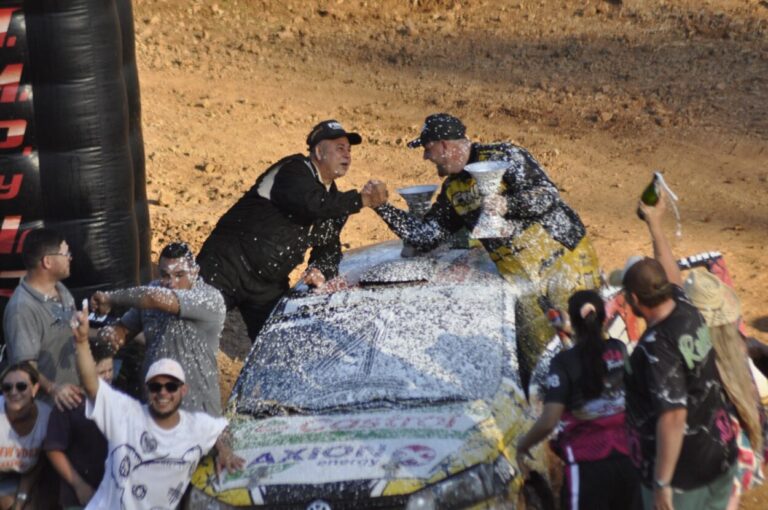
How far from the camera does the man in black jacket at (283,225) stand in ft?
25.1

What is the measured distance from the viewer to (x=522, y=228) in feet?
23.1

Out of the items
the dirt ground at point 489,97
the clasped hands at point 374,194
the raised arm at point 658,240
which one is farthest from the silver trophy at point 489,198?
the dirt ground at point 489,97

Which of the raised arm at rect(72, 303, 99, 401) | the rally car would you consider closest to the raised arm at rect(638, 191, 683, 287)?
the rally car

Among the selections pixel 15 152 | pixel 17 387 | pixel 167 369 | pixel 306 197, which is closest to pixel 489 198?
pixel 306 197

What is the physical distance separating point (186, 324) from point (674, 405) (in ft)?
8.04

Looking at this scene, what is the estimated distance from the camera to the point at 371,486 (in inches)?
210

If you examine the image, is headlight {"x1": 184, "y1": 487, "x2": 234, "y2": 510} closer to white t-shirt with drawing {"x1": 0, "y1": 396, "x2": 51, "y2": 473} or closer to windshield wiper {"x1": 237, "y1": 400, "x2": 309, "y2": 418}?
windshield wiper {"x1": 237, "y1": 400, "x2": 309, "y2": 418}

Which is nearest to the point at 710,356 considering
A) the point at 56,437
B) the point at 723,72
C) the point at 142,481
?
the point at 142,481

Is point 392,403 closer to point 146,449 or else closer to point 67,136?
point 146,449

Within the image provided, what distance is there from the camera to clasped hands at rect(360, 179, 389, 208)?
7.63 m

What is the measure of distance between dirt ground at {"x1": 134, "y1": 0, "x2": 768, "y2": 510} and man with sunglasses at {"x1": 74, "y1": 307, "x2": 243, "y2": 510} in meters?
4.15

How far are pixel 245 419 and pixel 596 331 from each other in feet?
5.48

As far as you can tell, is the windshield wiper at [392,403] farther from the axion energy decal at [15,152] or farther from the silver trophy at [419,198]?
the axion energy decal at [15,152]

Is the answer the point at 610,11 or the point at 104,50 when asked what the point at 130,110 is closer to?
the point at 104,50
